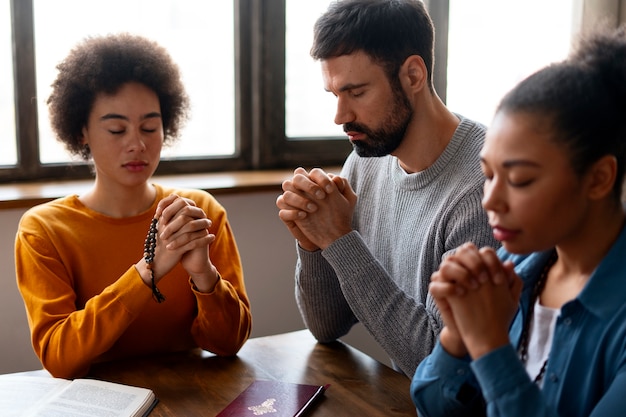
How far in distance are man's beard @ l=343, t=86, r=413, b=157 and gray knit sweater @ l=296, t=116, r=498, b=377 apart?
9cm

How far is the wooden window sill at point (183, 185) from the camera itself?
2105mm

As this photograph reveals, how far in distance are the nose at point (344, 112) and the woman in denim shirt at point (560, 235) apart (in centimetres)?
65

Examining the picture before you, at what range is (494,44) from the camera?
10.1 feet

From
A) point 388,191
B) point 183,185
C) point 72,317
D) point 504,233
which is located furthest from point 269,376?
point 183,185

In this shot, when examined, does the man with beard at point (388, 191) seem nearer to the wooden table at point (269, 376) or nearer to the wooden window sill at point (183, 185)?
the wooden table at point (269, 376)

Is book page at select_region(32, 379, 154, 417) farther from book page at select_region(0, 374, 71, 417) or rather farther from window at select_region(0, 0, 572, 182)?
window at select_region(0, 0, 572, 182)

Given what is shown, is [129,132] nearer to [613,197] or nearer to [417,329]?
[417,329]

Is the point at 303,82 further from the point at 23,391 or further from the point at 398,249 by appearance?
the point at 23,391

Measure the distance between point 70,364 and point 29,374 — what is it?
0.11 m

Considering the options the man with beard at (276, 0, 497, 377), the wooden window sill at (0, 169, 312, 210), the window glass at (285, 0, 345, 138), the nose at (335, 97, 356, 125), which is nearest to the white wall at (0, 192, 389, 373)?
the wooden window sill at (0, 169, 312, 210)

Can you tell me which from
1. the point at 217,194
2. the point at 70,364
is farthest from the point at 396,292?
the point at 217,194

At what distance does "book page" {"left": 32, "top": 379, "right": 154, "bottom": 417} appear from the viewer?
1241 millimetres

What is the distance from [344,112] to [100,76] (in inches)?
23.1

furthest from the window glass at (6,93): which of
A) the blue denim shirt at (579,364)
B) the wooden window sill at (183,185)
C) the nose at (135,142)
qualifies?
the blue denim shirt at (579,364)
